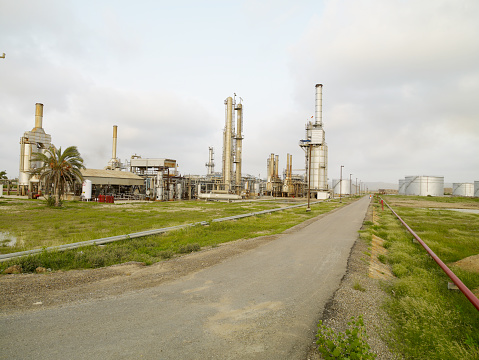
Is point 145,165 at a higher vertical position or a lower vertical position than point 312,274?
higher

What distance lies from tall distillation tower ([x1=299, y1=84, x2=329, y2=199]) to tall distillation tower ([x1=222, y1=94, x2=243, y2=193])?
60.0 feet

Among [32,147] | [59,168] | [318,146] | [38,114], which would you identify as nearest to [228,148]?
[318,146]

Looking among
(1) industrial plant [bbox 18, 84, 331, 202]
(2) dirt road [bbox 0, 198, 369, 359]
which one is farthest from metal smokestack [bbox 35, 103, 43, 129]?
(2) dirt road [bbox 0, 198, 369, 359]

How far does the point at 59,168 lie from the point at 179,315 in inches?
1388

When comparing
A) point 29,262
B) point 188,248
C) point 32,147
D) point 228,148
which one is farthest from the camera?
point 228,148

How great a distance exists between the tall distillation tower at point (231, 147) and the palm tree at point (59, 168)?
32.6 metres

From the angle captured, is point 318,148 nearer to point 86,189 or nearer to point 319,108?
point 319,108

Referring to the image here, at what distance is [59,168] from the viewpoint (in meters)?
32.7

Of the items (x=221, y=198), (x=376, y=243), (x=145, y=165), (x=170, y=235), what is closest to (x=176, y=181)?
(x=145, y=165)

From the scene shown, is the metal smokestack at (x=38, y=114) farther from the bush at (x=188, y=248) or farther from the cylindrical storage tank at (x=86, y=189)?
the bush at (x=188, y=248)

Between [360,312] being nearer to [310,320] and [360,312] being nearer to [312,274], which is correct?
[310,320]

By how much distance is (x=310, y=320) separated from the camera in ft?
16.2

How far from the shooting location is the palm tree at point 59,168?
106 ft

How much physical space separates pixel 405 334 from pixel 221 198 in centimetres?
5414
